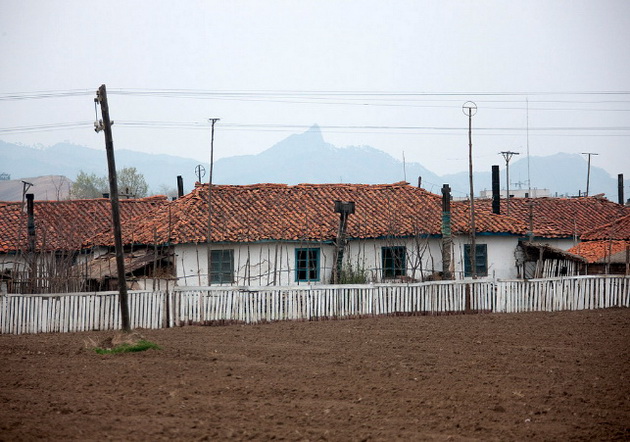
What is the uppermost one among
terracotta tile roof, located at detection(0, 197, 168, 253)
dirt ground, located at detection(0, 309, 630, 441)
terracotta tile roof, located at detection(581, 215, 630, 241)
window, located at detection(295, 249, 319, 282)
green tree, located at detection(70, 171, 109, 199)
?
green tree, located at detection(70, 171, 109, 199)

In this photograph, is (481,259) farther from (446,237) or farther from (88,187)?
(88,187)

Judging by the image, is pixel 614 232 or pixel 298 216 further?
pixel 614 232

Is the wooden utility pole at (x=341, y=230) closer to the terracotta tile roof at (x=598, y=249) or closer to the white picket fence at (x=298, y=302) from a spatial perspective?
the white picket fence at (x=298, y=302)

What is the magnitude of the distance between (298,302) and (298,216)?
22.6ft

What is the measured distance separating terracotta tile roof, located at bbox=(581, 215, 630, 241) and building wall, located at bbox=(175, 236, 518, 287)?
16.9 feet

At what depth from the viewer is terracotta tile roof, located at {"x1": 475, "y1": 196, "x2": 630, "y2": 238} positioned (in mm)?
39125

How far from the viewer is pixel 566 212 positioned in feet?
136

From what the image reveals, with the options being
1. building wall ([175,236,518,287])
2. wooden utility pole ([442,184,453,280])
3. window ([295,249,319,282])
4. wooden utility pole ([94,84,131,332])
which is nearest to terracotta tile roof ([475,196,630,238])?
building wall ([175,236,518,287])

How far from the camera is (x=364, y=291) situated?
2219 centimetres

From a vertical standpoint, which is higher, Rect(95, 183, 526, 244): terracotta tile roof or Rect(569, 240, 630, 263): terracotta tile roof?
Rect(95, 183, 526, 244): terracotta tile roof

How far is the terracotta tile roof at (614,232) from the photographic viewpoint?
101 feet

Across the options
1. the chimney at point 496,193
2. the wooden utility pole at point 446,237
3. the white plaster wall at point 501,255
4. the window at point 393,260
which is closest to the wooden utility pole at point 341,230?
the window at point 393,260

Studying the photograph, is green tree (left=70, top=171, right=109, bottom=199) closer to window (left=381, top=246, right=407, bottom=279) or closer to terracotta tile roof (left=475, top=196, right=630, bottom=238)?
terracotta tile roof (left=475, top=196, right=630, bottom=238)

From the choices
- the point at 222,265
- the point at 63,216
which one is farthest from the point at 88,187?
the point at 222,265
